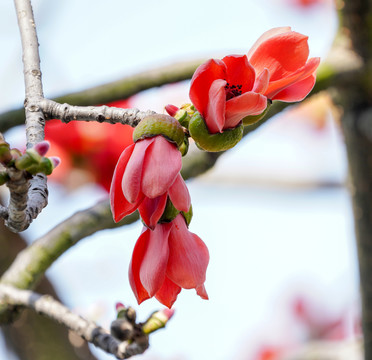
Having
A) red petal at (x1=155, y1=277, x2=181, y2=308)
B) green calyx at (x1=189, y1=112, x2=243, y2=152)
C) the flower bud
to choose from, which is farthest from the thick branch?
green calyx at (x1=189, y1=112, x2=243, y2=152)

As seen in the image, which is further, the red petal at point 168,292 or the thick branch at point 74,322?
the thick branch at point 74,322

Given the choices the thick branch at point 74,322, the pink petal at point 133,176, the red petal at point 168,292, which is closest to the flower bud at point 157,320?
the thick branch at point 74,322

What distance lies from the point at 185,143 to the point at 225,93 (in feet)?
0.23

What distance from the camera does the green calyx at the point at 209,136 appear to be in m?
0.61

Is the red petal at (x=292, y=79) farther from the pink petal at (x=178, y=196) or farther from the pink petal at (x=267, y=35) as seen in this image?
the pink petal at (x=178, y=196)

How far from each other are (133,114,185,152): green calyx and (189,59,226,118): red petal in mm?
30

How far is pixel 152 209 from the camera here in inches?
23.8

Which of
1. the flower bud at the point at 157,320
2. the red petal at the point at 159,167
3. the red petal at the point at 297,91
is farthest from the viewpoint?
the flower bud at the point at 157,320

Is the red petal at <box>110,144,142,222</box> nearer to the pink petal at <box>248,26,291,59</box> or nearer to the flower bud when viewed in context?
the pink petal at <box>248,26,291,59</box>

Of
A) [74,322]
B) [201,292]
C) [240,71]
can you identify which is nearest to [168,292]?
[201,292]

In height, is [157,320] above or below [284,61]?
below

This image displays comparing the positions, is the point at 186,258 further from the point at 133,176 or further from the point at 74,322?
the point at 74,322

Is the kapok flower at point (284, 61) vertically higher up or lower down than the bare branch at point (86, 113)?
higher up

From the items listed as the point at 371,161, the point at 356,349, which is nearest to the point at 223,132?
the point at 371,161
